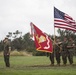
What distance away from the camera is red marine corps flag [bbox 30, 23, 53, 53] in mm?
24109

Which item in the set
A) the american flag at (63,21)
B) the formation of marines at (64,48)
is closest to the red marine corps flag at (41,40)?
the formation of marines at (64,48)

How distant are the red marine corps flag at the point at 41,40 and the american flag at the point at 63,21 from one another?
1353 mm

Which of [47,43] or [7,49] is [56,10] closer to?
[47,43]

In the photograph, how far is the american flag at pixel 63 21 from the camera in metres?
24.7

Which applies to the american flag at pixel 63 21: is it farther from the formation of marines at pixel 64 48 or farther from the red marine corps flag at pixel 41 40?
the red marine corps flag at pixel 41 40

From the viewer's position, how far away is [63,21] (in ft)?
82.3

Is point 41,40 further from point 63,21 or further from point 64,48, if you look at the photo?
point 63,21

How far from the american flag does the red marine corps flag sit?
4.44ft

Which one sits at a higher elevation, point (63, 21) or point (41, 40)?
point (63, 21)

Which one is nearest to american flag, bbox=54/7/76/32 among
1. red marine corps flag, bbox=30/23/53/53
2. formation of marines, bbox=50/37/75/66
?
formation of marines, bbox=50/37/75/66

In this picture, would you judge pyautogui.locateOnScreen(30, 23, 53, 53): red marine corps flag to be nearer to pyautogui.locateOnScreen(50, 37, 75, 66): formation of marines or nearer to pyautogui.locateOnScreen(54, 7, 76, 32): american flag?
pyautogui.locateOnScreen(50, 37, 75, 66): formation of marines

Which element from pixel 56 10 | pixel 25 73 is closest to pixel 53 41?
pixel 56 10

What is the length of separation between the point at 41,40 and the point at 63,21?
2225mm

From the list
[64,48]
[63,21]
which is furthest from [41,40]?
[63,21]
